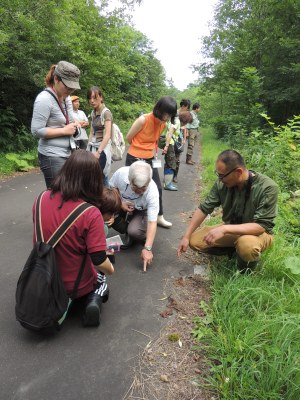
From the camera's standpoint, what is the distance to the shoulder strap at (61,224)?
1794mm

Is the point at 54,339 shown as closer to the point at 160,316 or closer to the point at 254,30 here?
the point at 160,316

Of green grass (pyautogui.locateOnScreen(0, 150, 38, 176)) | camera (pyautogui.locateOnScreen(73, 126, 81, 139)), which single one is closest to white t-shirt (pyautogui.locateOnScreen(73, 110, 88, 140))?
camera (pyautogui.locateOnScreen(73, 126, 81, 139))

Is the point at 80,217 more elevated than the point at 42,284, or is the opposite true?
the point at 80,217

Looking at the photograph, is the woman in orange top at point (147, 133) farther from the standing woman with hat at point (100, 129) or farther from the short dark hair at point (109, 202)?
the short dark hair at point (109, 202)

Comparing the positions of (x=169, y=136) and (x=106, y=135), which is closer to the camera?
(x=106, y=135)

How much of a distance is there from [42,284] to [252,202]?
200cm

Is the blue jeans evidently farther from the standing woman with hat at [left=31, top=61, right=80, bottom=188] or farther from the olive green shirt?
the olive green shirt

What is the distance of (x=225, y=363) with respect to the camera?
180 centimetres

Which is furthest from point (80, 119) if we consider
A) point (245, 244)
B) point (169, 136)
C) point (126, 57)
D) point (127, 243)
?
point (126, 57)

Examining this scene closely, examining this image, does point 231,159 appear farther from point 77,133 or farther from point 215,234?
point 77,133

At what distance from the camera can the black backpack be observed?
1777 millimetres

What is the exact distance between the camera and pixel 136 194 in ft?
10.6

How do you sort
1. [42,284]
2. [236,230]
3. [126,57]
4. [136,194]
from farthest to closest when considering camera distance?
[126,57] → [136,194] → [236,230] → [42,284]

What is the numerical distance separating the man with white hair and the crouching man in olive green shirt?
40 cm
